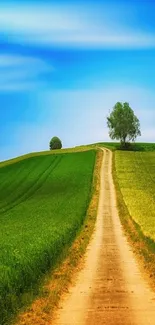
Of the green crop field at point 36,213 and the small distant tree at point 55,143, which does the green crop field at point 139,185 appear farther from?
the small distant tree at point 55,143

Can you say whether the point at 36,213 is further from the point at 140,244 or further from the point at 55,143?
the point at 55,143

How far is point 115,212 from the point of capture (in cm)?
5444

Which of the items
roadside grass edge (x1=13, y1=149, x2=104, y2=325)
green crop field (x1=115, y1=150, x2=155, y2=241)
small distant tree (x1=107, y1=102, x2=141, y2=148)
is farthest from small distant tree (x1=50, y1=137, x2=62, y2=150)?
roadside grass edge (x1=13, y1=149, x2=104, y2=325)

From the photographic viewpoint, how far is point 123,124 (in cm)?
15975

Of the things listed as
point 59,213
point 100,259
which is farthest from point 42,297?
point 59,213

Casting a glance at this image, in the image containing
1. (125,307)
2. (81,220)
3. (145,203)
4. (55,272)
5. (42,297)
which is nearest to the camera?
(125,307)

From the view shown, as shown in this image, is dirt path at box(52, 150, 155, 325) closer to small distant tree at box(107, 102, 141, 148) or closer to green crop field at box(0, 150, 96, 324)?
green crop field at box(0, 150, 96, 324)

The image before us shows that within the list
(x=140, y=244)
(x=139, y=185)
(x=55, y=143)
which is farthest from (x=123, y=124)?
(x=140, y=244)

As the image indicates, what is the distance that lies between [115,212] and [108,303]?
121 feet

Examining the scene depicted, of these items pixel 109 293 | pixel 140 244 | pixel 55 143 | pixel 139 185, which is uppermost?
pixel 55 143

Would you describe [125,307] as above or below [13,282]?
below

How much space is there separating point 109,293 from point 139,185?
58904 mm

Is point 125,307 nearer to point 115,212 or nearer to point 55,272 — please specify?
point 55,272

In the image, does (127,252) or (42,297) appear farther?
(127,252)
